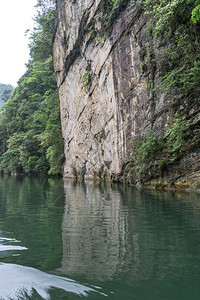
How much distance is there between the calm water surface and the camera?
6.11 feet

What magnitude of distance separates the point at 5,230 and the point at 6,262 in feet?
5.13

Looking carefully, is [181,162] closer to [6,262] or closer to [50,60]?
[6,262]

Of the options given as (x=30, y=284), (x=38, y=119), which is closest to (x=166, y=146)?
(x=30, y=284)

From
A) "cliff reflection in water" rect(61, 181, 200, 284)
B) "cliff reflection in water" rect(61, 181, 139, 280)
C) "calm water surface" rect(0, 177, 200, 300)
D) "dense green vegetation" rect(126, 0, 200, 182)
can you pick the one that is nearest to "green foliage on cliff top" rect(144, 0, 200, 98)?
"dense green vegetation" rect(126, 0, 200, 182)

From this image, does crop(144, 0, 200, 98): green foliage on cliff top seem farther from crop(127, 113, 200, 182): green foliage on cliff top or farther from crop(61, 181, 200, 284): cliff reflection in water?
crop(61, 181, 200, 284): cliff reflection in water

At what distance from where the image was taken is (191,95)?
31.0ft

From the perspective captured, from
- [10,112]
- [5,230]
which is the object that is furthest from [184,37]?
[10,112]

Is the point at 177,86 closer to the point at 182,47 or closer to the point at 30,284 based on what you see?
the point at 182,47

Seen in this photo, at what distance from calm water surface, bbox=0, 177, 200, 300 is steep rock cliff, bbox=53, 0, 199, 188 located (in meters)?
5.97

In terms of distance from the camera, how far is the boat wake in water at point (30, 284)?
1789mm

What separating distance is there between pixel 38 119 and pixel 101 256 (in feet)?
91.8

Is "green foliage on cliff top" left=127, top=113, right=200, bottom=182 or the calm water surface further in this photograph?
"green foliage on cliff top" left=127, top=113, right=200, bottom=182

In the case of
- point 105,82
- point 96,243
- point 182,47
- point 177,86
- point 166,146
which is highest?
point 105,82

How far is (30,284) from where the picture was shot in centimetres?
194
